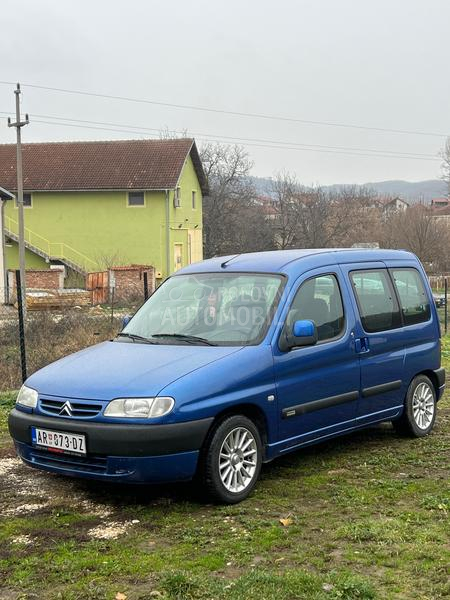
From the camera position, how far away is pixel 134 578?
396 cm

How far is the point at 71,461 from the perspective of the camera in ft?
17.0

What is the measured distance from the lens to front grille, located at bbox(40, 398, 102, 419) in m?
5.02

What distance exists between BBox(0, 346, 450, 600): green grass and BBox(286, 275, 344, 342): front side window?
116 cm

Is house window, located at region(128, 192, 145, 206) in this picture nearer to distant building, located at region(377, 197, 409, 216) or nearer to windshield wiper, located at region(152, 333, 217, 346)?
distant building, located at region(377, 197, 409, 216)

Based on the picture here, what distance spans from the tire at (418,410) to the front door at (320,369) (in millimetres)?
957

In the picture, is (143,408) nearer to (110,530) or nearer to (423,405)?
(110,530)

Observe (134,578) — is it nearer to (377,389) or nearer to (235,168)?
(377,389)

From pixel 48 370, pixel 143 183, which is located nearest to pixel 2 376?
pixel 48 370

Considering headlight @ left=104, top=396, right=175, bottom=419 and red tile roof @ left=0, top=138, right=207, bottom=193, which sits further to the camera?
red tile roof @ left=0, top=138, right=207, bottom=193

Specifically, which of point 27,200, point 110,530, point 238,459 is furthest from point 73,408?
point 27,200

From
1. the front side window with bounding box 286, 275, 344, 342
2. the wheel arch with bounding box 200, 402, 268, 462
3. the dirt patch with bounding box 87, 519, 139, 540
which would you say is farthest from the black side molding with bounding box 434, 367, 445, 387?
the dirt patch with bounding box 87, 519, 139, 540

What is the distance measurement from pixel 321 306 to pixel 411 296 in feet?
5.00

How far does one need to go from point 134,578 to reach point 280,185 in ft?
192

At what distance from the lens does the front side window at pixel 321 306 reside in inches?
238
